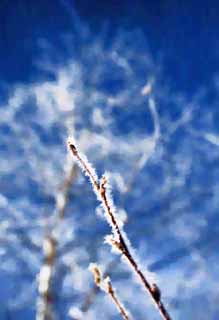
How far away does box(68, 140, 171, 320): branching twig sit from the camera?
1.65 ft

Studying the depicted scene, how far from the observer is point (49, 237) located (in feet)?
7.95

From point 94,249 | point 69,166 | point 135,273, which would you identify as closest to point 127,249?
point 135,273

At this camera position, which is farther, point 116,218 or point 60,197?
point 60,197

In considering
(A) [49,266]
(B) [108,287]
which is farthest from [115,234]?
(A) [49,266]

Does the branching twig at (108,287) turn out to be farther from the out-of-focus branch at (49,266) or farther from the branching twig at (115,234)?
the out-of-focus branch at (49,266)

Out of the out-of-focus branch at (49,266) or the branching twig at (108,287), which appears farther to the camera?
the out-of-focus branch at (49,266)

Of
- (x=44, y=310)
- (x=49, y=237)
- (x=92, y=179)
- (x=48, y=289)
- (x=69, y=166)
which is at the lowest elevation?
(x=92, y=179)

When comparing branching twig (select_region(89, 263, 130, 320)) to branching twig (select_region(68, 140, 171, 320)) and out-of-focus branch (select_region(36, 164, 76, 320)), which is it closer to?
branching twig (select_region(68, 140, 171, 320))

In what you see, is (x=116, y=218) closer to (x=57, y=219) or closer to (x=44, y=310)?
(x=44, y=310)

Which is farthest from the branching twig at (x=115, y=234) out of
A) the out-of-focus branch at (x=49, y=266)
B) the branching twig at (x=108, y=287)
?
the out-of-focus branch at (x=49, y=266)

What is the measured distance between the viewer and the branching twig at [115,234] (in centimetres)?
50

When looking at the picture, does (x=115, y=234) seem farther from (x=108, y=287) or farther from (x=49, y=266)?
(x=49, y=266)

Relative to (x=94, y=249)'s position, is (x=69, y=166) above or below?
above

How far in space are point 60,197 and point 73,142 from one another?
213cm
